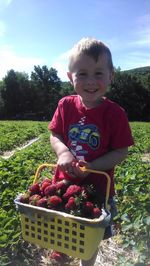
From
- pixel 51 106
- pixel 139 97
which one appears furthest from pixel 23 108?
pixel 139 97

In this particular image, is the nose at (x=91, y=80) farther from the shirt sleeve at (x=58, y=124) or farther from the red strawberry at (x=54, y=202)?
the red strawberry at (x=54, y=202)

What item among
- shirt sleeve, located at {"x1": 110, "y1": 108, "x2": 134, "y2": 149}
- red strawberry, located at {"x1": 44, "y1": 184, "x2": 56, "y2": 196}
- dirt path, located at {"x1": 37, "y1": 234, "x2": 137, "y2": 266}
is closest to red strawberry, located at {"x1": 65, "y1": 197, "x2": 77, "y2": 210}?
red strawberry, located at {"x1": 44, "y1": 184, "x2": 56, "y2": 196}

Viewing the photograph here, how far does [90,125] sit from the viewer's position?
2885 millimetres

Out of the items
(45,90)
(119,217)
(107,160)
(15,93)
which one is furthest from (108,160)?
(45,90)

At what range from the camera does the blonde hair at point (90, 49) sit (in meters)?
2.61

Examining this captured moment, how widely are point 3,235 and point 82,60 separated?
6.36ft

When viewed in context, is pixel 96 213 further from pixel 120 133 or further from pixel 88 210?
pixel 120 133

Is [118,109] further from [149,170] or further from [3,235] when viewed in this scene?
[149,170]

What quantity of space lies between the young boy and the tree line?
2041 inches

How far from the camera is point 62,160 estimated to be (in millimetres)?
2658

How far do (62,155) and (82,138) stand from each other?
23cm

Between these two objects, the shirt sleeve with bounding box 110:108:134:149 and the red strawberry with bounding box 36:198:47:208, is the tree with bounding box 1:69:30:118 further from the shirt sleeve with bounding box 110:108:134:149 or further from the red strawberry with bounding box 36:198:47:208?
the red strawberry with bounding box 36:198:47:208

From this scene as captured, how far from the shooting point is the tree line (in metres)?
56.2

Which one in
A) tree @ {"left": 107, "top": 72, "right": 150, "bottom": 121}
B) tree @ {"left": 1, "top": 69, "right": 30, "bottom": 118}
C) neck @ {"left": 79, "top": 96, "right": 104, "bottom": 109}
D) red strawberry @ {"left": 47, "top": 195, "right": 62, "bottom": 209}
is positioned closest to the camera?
red strawberry @ {"left": 47, "top": 195, "right": 62, "bottom": 209}
